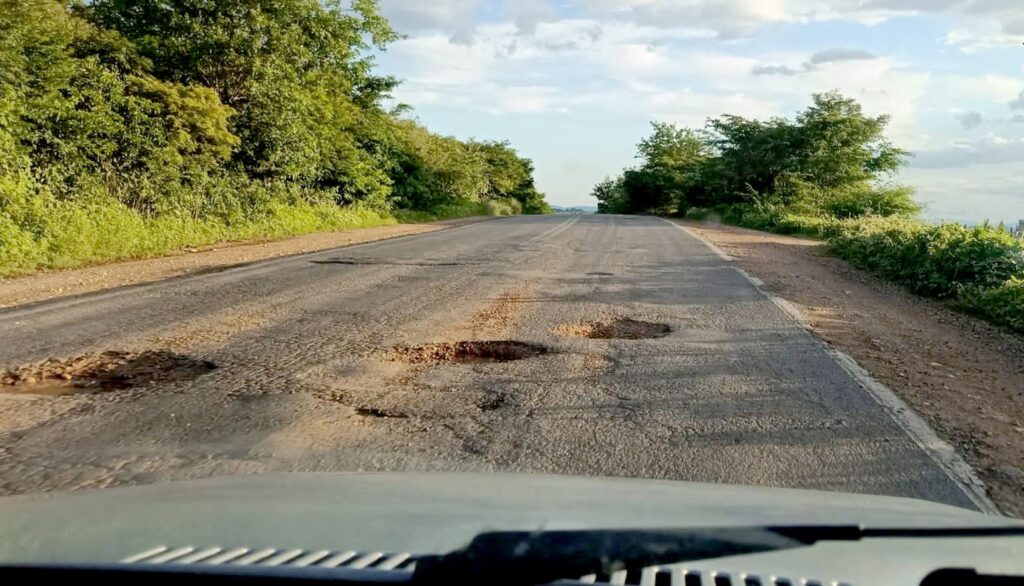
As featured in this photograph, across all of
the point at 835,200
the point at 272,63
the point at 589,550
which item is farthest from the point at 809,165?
the point at 589,550

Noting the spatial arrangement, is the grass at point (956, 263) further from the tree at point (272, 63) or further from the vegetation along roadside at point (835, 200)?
the tree at point (272, 63)

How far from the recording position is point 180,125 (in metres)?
19.5

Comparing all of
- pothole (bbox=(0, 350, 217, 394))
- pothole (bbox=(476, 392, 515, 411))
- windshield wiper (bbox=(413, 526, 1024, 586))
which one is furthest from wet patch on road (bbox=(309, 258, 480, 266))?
windshield wiper (bbox=(413, 526, 1024, 586))

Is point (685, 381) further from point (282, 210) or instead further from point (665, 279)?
point (282, 210)

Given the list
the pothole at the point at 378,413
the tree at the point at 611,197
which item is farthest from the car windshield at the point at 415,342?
the tree at the point at 611,197

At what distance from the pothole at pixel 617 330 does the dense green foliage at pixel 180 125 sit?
8.59 metres

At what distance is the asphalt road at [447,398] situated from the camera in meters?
4.20

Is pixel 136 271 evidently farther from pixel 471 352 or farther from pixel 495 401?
pixel 495 401

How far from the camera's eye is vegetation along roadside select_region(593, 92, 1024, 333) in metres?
11.7

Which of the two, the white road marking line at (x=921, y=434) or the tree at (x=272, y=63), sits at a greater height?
the tree at (x=272, y=63)

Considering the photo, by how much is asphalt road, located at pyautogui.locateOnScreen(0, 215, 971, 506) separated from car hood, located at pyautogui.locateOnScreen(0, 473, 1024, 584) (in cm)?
151

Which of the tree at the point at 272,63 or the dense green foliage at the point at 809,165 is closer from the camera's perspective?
the tree at the point at 272,63

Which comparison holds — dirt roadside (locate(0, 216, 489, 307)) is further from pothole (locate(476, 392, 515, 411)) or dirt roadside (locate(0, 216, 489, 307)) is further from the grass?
the grass

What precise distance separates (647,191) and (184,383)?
211ft
